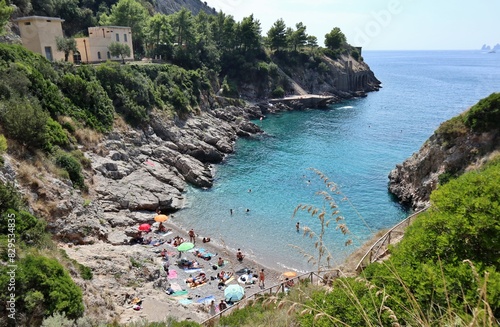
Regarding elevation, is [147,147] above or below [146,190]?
above

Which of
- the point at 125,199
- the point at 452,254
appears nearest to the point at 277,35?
the point at 125,199

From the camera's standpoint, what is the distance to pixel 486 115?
2683cm

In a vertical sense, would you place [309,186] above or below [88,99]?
below

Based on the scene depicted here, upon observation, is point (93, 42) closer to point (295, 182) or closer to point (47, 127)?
point (47, 127)

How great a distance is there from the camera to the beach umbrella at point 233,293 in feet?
62.9

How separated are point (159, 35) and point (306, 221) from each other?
52303mm

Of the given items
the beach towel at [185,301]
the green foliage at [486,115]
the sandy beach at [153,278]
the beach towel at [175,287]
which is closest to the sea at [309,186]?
the sandy beach at [153,278]

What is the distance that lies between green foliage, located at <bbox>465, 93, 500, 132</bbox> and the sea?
29.9ft

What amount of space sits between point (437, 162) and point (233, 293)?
2136 cm

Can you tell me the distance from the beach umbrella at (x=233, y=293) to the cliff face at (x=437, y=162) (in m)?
17.4

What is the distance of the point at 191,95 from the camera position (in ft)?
178

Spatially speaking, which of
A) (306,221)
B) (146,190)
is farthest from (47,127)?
(306,221)

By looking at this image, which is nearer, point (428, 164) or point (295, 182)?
point (428, 164)

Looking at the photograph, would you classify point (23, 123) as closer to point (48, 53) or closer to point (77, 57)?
point (48, 53)
